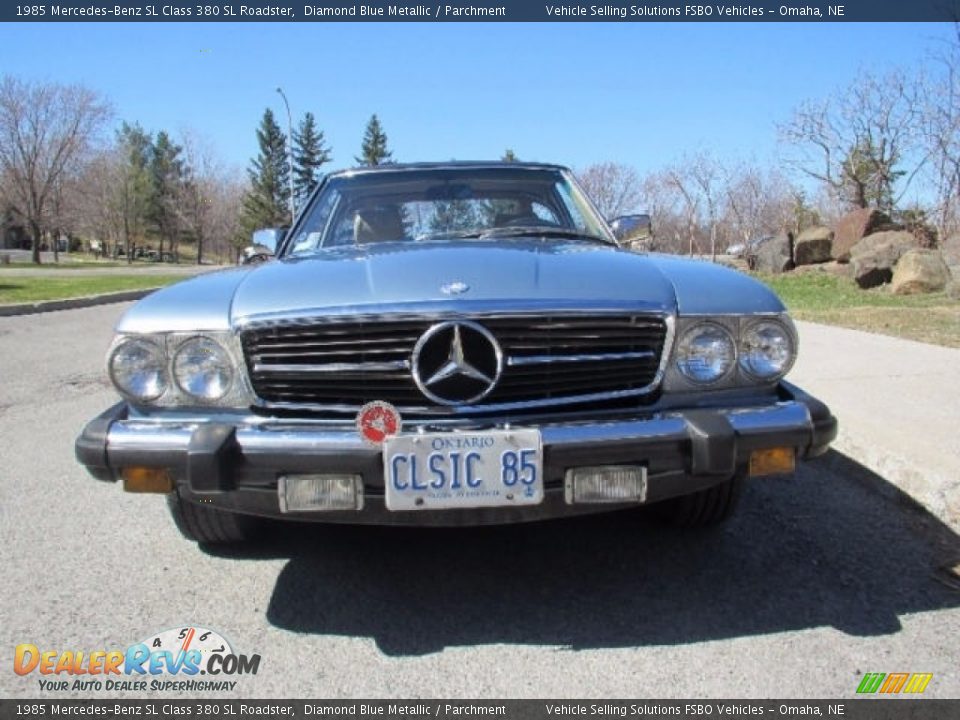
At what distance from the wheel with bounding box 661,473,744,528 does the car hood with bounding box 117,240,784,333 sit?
0.75 metres

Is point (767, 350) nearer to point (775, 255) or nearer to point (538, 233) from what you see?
point (538, 233)

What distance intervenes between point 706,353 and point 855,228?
16.9 m

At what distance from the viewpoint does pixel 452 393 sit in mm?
2273

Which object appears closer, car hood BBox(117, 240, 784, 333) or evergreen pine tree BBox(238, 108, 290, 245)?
car hood BBox(117, 240, 784, 333)

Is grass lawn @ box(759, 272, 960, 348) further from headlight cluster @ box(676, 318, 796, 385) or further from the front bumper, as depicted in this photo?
the front bumper

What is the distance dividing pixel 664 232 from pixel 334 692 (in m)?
38.3

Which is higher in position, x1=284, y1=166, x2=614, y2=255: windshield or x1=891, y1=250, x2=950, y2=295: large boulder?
x1=284, y1=166, x2=614, y2=255: windshield

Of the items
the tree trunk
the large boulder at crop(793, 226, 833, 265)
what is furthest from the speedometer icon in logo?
the tree trunk

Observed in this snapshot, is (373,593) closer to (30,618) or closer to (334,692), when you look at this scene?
(334,692)

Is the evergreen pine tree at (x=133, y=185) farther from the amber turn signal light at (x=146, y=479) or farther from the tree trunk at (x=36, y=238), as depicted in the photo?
the amber turn signal light at (x=146, y=479)

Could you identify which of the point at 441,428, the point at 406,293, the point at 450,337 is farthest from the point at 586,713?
the point at 406,293

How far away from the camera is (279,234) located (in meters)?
3.99

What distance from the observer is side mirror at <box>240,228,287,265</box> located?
394 centimetres

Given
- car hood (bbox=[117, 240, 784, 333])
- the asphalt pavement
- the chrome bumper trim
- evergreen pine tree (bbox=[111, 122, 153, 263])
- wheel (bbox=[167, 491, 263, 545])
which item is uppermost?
evergreen pine tree (bbox=[111, 122, 153, 263])
